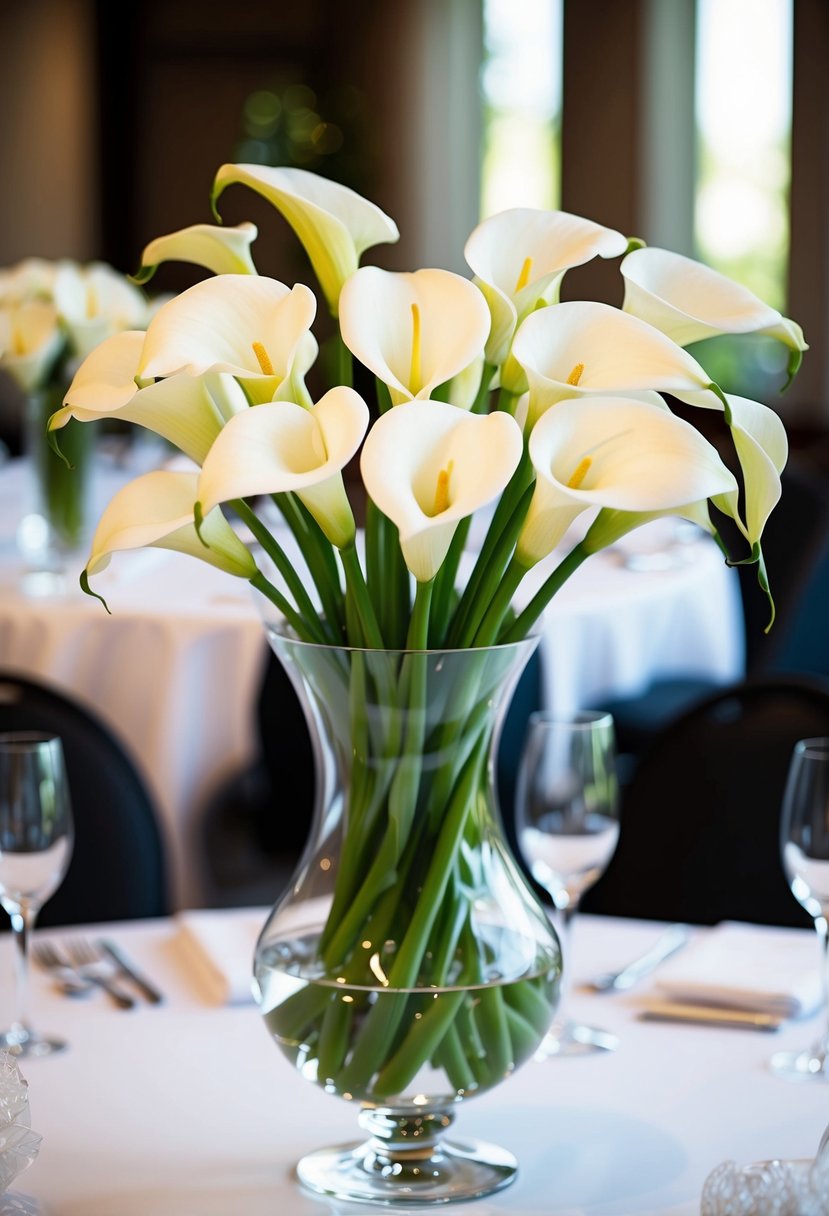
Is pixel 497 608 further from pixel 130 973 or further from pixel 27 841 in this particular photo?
pixel 130 973

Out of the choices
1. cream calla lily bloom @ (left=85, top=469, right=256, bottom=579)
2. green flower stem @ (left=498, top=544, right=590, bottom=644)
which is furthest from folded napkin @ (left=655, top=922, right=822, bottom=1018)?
cream calla lily bloom @ (left=85, top=469, right=256, bottom=579)

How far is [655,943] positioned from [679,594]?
1835 mm

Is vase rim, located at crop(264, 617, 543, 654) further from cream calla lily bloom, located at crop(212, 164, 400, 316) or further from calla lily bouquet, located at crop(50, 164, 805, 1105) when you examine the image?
cream calla lily bloom, located at crop(212, 164, 400, 316)

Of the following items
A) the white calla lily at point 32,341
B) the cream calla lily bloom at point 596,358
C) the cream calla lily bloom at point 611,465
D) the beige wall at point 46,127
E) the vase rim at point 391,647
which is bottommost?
the vase rim at point 391,647

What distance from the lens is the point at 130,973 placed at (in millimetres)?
1272

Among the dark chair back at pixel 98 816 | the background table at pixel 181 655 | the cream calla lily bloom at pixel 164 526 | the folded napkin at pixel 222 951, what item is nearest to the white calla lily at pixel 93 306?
the background table at pixel 181 655

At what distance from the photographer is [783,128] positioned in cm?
788

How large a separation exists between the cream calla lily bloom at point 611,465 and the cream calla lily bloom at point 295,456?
9 centimetres

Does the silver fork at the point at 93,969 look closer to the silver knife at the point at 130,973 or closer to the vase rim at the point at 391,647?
the silver knife at the point at 130,973

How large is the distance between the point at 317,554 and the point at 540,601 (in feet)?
0.42

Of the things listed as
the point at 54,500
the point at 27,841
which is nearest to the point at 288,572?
the point at 27,841

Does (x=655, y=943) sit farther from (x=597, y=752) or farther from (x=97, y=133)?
(x=97, y=133)

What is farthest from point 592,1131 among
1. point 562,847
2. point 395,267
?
point 395,267

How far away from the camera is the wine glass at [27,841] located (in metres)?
1.13
